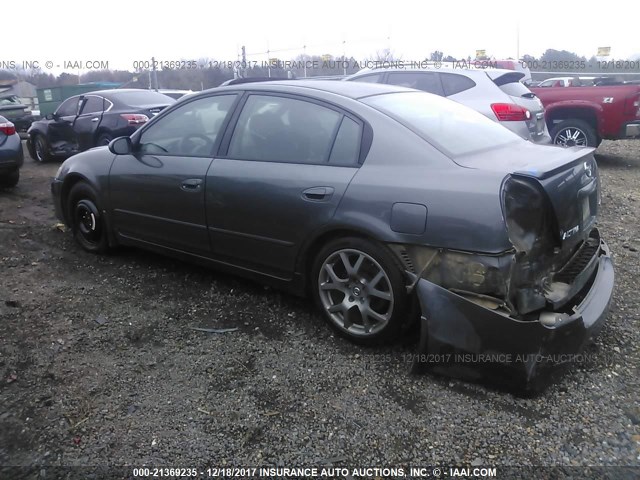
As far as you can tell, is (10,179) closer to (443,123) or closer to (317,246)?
(317,246)

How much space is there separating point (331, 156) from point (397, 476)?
72.1 inches

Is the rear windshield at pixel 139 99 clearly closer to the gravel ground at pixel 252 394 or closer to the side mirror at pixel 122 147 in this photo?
the side mirror at pixel 122 147

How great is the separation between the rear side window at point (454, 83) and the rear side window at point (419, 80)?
0.24ft

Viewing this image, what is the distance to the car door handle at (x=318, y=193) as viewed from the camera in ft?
10.3

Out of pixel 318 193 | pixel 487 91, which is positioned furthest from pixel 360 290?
pixel 487 91

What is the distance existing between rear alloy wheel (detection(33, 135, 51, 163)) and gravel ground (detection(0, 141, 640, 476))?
24.2 feet

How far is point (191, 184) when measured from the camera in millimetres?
3791

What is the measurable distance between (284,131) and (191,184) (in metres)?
0.80

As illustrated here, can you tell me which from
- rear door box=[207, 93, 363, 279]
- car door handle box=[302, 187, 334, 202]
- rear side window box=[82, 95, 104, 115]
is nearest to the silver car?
rear door box=[207, 93, 363, 279]

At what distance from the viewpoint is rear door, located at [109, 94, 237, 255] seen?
3.82 metres

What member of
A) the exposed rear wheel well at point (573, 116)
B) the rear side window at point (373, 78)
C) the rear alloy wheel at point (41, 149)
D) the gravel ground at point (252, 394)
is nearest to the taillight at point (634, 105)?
the exposed rear wheel well at point (573, 116)

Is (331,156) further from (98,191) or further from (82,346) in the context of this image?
(98,191)

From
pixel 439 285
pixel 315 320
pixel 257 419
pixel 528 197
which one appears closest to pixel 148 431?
pixel 257 419

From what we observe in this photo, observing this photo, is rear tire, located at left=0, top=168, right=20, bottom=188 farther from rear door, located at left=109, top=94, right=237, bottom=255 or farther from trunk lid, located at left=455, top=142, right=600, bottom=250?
trunk lid, located at left=455, top=142, right=600, bottom=250
